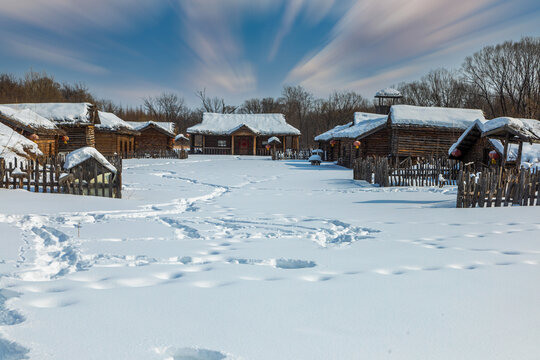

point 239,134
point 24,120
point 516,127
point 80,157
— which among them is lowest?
point 80,157

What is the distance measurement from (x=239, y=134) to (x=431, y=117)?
2706 cm

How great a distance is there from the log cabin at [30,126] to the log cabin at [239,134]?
24340mm

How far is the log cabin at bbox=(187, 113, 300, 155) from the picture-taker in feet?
165

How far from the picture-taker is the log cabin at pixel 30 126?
70.6 ft

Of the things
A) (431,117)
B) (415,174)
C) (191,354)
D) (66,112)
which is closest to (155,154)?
(66,112)

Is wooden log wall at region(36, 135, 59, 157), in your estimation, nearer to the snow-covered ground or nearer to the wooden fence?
the snow-covered ground

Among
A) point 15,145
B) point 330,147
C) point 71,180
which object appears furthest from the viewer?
point 330,147

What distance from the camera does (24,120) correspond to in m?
22.5

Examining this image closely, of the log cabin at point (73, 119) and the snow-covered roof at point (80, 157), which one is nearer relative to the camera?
the snow-covered roof at point (80, 157)

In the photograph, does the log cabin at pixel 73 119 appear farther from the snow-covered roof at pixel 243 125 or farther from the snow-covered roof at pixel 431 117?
the snow-covered roof at pixel 431 117

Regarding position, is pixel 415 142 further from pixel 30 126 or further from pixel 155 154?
pixel 155 154

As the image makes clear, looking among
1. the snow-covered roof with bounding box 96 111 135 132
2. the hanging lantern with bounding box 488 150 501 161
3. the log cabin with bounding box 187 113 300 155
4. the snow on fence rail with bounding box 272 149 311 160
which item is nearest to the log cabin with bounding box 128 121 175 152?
the log cabin with bounding box 187 113 300 155

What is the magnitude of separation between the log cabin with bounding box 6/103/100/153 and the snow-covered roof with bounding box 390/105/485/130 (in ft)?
86.1

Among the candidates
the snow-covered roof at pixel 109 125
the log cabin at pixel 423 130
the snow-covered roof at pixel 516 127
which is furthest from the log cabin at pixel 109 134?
the snow-covered roof at pixel 516 127
